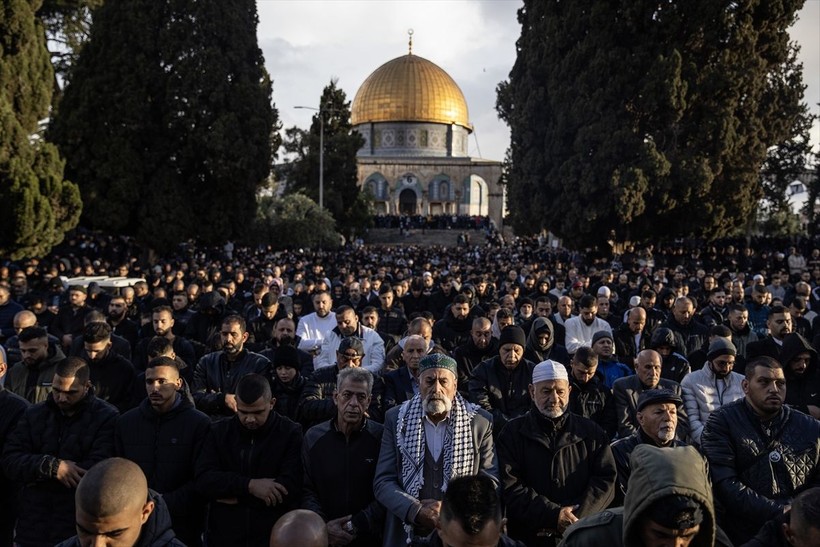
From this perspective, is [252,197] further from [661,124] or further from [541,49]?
[661,124]

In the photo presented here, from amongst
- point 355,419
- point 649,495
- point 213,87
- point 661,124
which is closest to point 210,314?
point 355,419

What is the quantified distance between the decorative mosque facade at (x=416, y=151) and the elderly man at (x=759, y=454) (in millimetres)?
54242

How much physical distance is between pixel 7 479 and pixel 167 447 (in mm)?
1067

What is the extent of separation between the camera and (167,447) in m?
3.94

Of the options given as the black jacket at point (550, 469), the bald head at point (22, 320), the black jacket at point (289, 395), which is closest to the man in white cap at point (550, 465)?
the black jacket at point (550, 469)

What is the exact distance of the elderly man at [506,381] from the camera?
509cm

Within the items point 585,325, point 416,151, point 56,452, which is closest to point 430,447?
point 56,452

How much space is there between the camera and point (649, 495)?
2.15 metres

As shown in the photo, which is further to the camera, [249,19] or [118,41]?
[249,19]

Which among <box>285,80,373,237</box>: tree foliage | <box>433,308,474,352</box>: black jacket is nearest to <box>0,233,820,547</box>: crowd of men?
<box>433,308,474,352</box>: black jacket

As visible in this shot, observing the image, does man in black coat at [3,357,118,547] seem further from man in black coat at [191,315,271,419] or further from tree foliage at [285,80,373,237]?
tree foliage at [285,80,373,237]

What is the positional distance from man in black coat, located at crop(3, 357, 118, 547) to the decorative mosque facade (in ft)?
178

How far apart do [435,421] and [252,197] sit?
19712 millimetres

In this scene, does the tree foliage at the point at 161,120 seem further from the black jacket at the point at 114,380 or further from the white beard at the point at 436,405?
the white beard at the point at 436,405
